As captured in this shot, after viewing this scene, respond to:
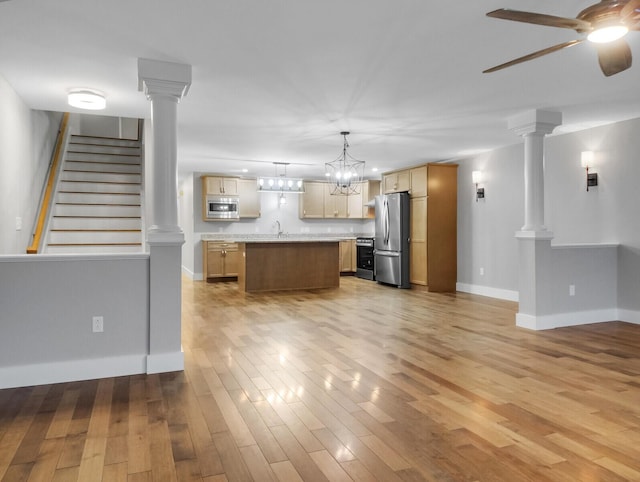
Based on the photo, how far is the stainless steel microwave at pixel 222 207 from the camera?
9070 millimetres

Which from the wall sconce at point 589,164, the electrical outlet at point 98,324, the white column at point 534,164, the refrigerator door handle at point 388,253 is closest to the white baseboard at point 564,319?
the white column at point 534,164

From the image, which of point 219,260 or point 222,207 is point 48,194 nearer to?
point 219,260

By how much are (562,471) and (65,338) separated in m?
3.21

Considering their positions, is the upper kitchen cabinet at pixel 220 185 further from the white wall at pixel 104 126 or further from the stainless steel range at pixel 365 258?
the stainless steel range at pixel 365 258

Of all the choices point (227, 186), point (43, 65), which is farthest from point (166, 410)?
point (227, 186)

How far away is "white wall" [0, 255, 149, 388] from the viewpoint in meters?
3.05

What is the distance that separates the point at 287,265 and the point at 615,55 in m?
5.99

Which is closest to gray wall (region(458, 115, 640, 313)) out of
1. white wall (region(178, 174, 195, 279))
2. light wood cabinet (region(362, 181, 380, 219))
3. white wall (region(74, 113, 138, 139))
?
light wood cabinet (region(362, 181, 380, 219))

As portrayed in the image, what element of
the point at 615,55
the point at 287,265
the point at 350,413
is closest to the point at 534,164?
the point at 615,55

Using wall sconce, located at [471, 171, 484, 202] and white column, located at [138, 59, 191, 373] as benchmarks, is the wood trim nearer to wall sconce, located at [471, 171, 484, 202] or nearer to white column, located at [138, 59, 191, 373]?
white column, located at [138, 59, 191, 373]

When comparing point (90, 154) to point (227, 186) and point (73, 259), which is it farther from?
point (73, 259)

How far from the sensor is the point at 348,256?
10.2 meters

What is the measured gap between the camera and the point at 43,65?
3.31 m

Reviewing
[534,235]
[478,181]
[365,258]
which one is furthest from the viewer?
[365,258]
